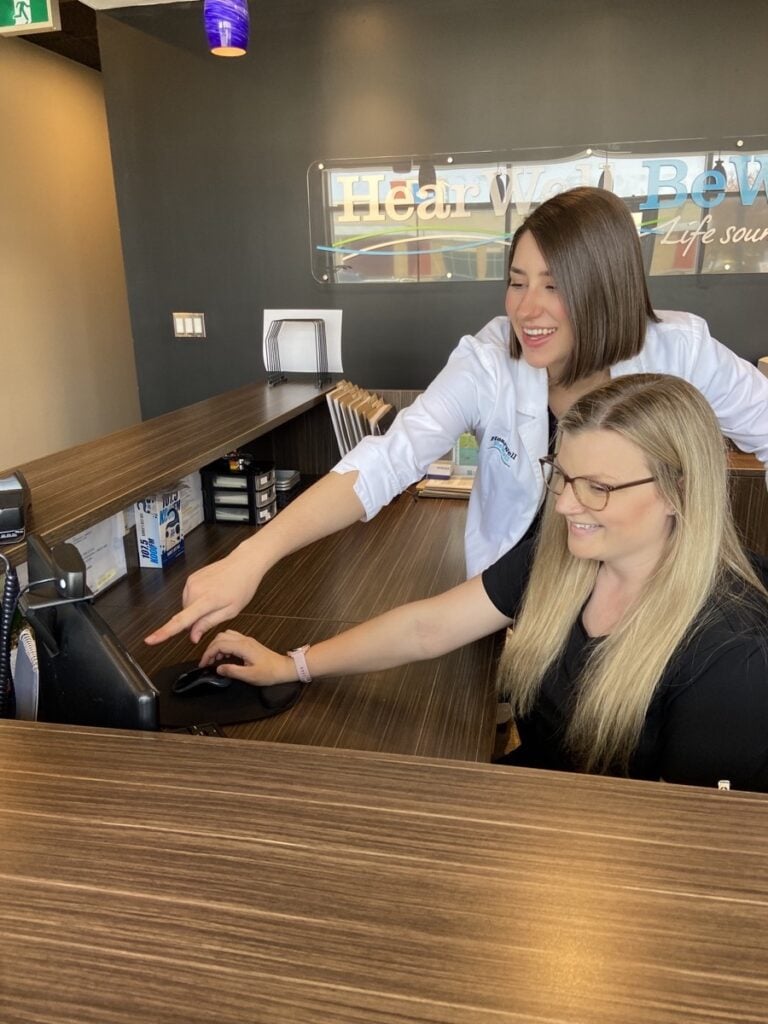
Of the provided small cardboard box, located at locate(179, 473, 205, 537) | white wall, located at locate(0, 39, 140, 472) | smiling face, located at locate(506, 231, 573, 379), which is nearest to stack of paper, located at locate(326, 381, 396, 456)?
small cardboard box, located at locate(179, 473, 205, 537)

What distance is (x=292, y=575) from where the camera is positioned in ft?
5.96

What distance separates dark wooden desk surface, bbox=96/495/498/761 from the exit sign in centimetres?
222

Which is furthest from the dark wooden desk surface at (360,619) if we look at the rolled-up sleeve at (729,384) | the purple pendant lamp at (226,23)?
the purple pendant lamp at (226,23)

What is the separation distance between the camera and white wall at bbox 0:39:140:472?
4383 millimetres

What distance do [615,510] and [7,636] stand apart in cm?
83

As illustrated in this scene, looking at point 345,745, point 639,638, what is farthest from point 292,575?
point 639,638

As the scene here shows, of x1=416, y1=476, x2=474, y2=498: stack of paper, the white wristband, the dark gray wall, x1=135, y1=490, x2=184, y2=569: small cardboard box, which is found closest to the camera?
the white wristband

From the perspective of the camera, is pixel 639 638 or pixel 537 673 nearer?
pixel 639 638

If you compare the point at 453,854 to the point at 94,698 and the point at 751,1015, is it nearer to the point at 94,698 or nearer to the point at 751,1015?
the point at 751,1015

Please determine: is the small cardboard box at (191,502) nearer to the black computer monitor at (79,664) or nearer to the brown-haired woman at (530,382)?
the brown-haired woman at (530,382)

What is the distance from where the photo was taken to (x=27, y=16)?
2.90 meters

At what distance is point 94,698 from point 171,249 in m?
3.23

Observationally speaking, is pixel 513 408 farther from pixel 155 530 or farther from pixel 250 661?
pixel 155 530

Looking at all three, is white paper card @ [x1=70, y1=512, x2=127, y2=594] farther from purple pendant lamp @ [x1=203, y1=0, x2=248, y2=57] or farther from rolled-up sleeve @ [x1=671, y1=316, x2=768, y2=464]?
purple pendant lamp @ [x1=203, y1=0, x2=248, y2=57]
